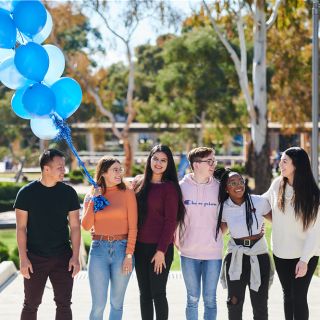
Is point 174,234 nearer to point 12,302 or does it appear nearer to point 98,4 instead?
point 12,302

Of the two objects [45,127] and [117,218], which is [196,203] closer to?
[117,218]

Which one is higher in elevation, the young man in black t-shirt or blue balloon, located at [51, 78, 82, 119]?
blue balloon, located at [51, 78, 82, 119]

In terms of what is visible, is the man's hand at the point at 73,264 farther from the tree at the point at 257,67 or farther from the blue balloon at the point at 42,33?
the tree at the point at 257,67

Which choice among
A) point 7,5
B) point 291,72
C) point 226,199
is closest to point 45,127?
point 7,5

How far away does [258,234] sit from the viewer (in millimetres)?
6117

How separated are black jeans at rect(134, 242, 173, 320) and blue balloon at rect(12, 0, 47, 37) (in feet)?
6.25

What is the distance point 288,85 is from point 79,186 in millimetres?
10921

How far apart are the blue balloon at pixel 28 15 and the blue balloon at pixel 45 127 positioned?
29.2 inches

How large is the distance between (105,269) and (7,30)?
6.57 ft

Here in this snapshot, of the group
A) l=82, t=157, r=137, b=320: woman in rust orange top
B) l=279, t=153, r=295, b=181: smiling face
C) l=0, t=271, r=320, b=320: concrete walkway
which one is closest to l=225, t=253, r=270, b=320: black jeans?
l=279, t=153, r=295, b=181: smiling face

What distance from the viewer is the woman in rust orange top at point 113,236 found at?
19.3ft

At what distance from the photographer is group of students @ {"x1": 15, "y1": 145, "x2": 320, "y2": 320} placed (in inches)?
232

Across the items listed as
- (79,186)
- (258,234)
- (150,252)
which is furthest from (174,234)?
(79,186)

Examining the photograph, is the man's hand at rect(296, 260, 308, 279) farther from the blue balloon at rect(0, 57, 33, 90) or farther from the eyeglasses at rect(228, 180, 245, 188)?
the blue balloon at rect(0, 57, 33, 90)
